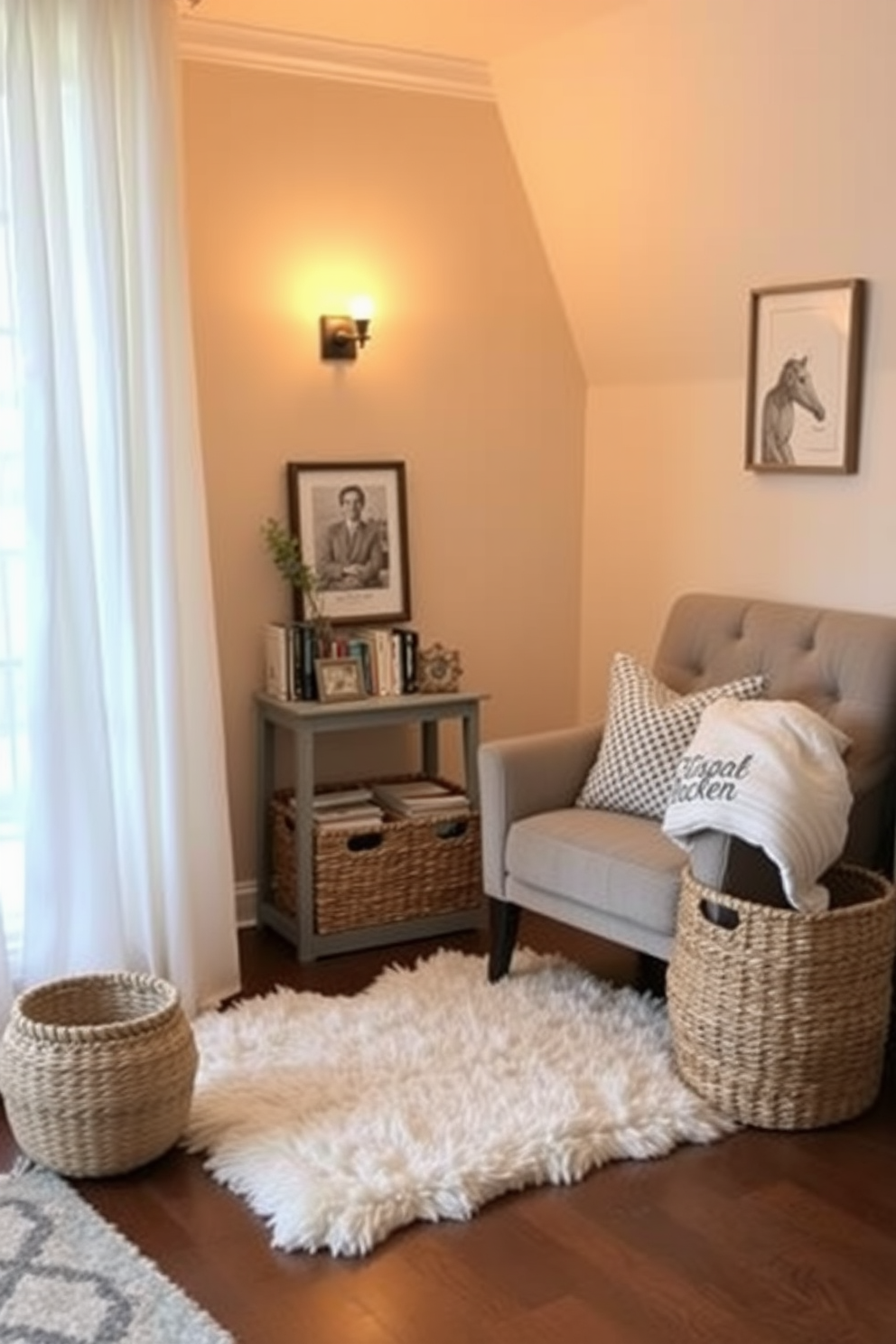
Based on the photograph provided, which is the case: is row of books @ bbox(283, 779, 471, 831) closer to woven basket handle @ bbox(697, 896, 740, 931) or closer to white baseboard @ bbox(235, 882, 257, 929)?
white baseboard @ bbox(235, 882, 257, 929)

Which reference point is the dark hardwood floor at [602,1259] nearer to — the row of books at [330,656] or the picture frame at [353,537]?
the row of books at [330,656]

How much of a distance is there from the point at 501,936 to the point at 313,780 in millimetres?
666

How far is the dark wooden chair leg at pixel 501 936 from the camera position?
11.7 feet

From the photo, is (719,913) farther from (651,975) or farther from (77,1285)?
(77,1285)

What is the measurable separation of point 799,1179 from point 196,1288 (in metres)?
1.12

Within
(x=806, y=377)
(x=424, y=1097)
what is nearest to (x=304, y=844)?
(x=424, y=1097)

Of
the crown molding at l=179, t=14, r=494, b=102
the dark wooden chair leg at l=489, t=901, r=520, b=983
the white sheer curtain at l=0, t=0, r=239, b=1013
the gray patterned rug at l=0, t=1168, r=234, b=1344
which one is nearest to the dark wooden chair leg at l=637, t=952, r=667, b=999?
the dark wooden chair leg at l=489, t=901, r=520, b=983

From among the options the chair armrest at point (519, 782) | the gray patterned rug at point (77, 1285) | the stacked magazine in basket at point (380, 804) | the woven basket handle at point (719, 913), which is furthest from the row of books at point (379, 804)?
the gray patterned rug at point (77, 1285)

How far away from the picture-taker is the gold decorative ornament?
13.2 feet

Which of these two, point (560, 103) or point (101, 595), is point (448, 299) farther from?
point (101, 595)

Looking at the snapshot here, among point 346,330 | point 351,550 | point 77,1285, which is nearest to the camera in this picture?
point 77,1285

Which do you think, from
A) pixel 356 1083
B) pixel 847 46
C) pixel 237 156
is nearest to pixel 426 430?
pixel 237 156

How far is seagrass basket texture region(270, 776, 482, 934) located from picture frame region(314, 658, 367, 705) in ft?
1.05

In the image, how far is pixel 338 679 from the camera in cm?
387
